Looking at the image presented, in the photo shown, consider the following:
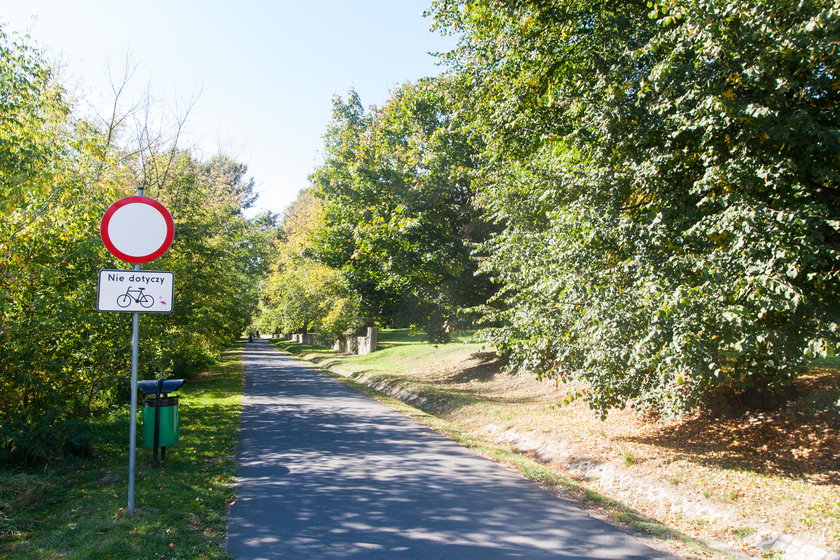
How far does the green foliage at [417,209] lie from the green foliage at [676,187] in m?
6.13

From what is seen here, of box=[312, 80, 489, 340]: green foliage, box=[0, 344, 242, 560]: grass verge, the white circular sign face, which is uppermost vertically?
box=[312, 80, 489, 340]: green foliage

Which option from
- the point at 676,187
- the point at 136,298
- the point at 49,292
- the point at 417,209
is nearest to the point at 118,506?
the point at 136,298

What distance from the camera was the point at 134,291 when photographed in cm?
570

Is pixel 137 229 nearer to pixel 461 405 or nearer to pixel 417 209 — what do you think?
pixel 461 405

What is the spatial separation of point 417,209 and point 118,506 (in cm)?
1289

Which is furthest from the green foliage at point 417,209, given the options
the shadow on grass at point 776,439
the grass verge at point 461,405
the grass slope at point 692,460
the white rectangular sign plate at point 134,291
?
the white rectangular sign plate at point 134,291

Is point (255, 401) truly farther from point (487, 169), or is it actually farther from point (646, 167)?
point (646, 167)

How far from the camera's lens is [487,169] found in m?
12.5

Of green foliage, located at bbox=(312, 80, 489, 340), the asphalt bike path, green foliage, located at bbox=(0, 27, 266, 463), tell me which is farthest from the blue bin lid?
green foliage, located at bbox=(312, 80, 489, 340)

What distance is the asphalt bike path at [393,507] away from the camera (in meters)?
4.71

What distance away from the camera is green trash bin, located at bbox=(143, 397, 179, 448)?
715 centimetres

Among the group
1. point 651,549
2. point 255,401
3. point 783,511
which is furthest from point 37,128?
point 783,511

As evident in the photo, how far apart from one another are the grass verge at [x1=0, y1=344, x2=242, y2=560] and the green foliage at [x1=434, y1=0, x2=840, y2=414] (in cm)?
506

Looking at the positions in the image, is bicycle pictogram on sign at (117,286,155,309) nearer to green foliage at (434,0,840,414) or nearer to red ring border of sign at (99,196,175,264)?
red ring border of sign at (99,196,175,264)
